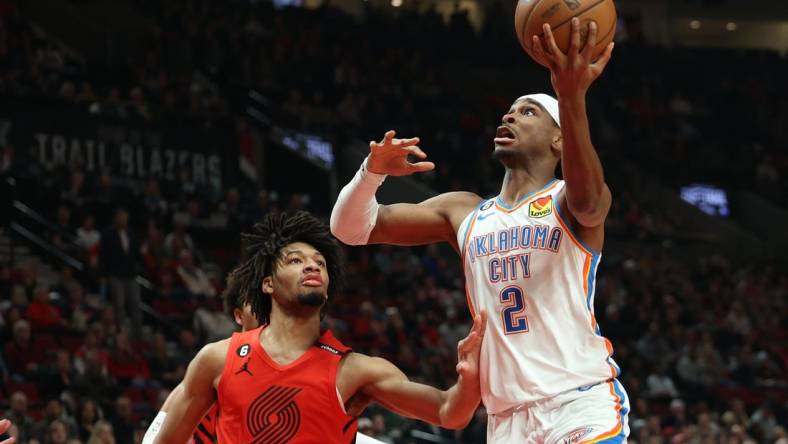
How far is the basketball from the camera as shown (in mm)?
4762

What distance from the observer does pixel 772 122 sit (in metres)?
30.5

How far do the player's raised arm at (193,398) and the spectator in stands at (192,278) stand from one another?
10014mm

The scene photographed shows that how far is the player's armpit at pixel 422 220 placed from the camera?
594 cm

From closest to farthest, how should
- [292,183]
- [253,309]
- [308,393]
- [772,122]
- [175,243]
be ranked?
[308,393]
[253,309]
[175,243]
[292,183]
[772,122]

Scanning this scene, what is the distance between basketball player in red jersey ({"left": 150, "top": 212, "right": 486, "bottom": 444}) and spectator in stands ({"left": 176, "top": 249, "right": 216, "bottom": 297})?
32.3 ft

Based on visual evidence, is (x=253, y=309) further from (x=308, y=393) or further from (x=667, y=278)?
(x=667, y=278)

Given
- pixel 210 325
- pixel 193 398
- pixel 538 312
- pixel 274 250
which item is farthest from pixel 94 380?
pixel 538 312

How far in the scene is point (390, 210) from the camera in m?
6.03

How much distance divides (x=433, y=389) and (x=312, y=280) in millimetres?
789

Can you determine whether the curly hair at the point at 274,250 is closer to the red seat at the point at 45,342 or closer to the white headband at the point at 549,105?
the white headband at the point at 549,105

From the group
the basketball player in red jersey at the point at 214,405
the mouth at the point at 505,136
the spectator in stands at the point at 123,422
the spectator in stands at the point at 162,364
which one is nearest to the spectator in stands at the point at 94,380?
the spectator in stands at the point at 123,422

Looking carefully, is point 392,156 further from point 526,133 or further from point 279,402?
point 279,402

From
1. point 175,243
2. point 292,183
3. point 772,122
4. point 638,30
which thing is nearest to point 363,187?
point 175,243

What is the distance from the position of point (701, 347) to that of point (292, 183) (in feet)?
23.6
